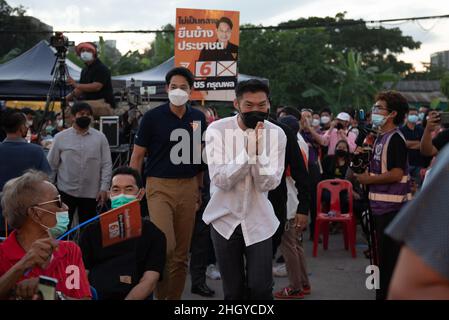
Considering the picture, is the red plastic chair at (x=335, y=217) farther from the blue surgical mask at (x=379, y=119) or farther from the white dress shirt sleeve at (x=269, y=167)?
the white dress shirt sleeve at (x=269, y=167)

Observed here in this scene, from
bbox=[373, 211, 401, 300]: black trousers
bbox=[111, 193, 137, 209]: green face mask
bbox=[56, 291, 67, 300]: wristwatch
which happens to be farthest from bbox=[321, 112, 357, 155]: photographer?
bbox=[56, 291, 67, 300]: wristwatch

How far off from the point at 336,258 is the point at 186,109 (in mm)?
3879

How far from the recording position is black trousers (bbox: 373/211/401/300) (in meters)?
5.01

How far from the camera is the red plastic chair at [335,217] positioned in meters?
8.85

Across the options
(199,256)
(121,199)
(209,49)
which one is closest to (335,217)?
(199,256)

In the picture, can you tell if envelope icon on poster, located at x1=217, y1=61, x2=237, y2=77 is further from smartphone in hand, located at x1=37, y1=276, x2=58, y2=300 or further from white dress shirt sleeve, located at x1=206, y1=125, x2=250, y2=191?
smartphone in hand, located at x1=37, y1=276, x2=58, y2=300

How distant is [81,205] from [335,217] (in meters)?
3.79

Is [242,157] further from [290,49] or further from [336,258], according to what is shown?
[290,49]

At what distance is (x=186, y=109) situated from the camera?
19.0 ft

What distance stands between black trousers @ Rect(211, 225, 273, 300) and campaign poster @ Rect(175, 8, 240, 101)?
503cm

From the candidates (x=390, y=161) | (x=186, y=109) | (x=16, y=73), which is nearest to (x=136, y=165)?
(x=186, y=109)

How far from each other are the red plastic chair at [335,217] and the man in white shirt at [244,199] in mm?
4480

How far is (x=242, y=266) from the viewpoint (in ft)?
14.4
